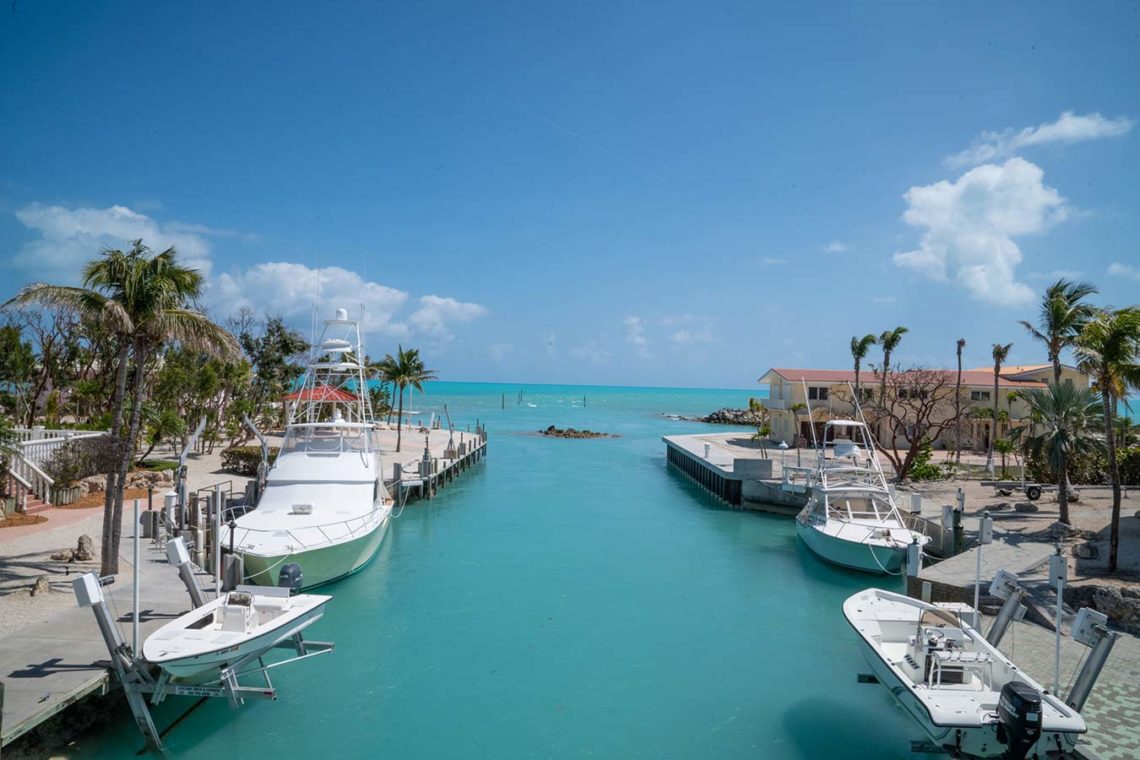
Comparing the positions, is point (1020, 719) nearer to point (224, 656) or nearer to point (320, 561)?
point (224, 656)

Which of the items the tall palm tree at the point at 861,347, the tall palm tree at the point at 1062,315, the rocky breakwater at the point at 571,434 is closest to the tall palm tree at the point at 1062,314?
the tall palm tree at the point at 1062,315

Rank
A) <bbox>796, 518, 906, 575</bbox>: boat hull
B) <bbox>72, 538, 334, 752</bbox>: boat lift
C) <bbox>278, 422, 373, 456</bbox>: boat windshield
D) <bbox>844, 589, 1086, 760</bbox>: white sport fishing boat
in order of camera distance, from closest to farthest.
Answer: <bbox>844, 589, 1086, 760</bbox>: white sport fishing boat
<bbox>72, 538, 334, 752</bbox>: boat lift
<bbox>796, 518, 906, 575</bbox>: boat hull
<bbox>278, 422, 373, 456</bbox>: boat windshield

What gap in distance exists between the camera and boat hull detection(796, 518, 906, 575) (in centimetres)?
2067

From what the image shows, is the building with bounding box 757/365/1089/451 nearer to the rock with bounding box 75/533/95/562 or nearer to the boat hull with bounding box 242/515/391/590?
the boat hull with bounding box 242/515/391/590

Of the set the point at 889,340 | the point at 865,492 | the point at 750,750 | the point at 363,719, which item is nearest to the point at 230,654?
the point at 363,719

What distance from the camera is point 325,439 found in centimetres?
2217

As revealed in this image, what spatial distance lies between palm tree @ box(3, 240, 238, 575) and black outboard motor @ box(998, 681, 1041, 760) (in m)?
15.6

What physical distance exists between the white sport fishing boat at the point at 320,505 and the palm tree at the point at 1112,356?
19.2 m

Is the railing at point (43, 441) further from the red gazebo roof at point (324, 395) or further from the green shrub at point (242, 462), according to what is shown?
the red gazebo roof at point (324, 395)

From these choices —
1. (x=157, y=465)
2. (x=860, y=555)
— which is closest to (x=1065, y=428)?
(x=860, y=555)

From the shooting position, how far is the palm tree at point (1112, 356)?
16.2 m

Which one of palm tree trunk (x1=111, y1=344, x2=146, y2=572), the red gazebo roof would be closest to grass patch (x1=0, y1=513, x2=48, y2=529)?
palm tree trunk (x1=111, y1=344, x2=146, y2=572)

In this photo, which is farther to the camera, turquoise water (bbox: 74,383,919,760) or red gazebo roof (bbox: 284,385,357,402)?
red gazebo roof (bbox: 284,385,357,402)

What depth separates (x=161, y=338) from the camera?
14.7 meters
